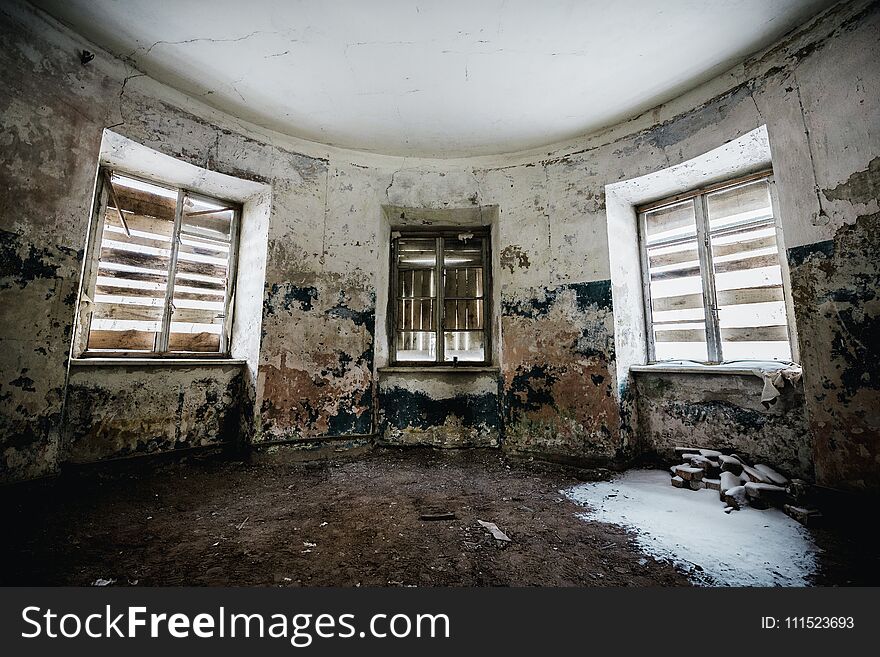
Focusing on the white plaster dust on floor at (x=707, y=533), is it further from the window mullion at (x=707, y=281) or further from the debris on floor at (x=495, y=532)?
the window mullion at (x=707, y=281)

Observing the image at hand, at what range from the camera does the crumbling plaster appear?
219cm

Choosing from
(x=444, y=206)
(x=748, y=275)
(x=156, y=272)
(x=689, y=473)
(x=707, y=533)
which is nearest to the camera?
(x=707, y=533)

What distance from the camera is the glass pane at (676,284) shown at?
10.6 feet

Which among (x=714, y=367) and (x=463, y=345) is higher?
(x=463, y=345)

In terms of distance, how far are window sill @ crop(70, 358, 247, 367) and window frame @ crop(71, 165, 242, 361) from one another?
0.14m

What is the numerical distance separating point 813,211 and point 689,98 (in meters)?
1.36

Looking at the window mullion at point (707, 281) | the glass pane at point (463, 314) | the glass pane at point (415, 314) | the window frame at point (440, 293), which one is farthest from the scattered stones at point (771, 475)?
the glass pane at point (415, 314)

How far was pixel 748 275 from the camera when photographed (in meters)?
2.97

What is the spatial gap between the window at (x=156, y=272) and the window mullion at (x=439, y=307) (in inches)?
80.6

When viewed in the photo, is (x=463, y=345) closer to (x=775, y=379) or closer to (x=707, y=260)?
(x=707, y=260)

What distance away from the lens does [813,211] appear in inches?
89.5

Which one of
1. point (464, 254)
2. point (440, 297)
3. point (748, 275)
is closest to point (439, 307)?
point (440, 297)

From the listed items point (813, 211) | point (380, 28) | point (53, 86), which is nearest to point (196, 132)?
point (53, 86)

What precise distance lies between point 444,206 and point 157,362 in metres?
2.89
